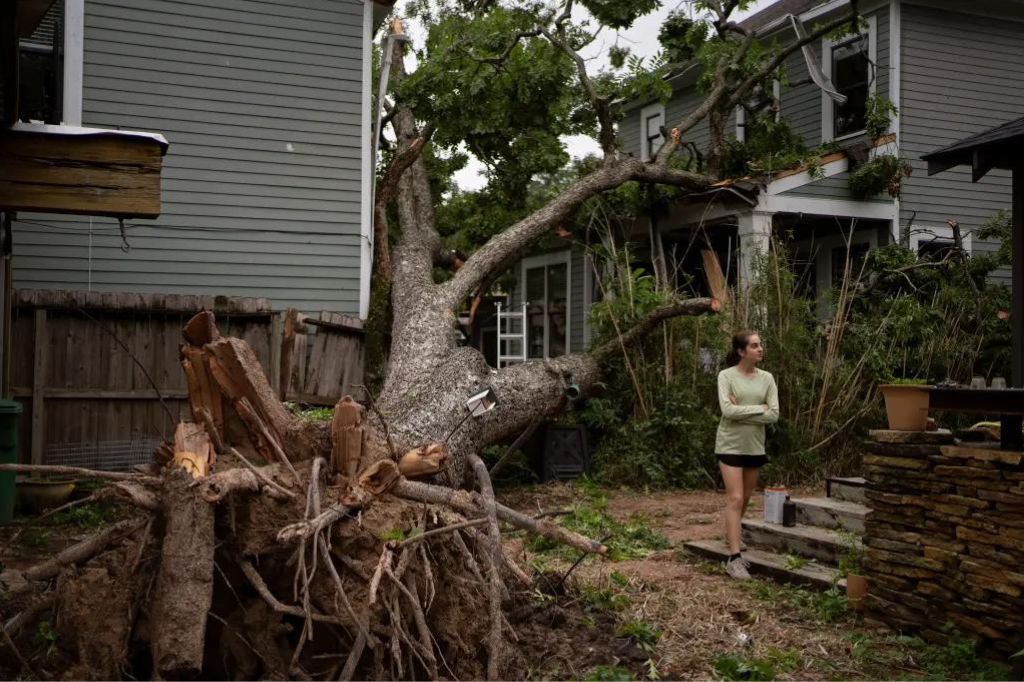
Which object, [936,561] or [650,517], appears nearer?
[936,561]

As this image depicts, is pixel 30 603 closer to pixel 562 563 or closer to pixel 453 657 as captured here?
pixel 453 657

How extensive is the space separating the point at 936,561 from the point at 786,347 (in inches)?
268

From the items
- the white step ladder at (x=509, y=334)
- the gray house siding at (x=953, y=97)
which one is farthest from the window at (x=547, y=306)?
the gray house siding at (x=953, y=97)

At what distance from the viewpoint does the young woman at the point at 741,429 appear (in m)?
7.16

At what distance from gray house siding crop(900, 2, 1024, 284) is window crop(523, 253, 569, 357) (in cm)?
693

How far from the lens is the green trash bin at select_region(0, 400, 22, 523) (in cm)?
853

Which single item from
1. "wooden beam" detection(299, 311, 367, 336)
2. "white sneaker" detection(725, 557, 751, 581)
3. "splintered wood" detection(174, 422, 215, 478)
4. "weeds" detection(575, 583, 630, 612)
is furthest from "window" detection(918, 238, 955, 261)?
"splintered wood" detection(174, 422, 215, 478)

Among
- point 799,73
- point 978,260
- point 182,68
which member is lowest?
point 978,260

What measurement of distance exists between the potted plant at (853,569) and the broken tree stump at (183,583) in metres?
3.97

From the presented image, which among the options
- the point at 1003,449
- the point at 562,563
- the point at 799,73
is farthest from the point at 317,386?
the point at 799,73

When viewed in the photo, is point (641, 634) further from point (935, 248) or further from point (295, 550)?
point (935, 248)

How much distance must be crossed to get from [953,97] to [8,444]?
577 inches

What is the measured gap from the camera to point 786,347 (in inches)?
480

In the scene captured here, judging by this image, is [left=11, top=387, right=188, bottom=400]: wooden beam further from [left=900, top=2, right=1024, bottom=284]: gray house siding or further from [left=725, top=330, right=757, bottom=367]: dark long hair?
[left=900, top=2, right=1024, bottom=284]: gray house siding
